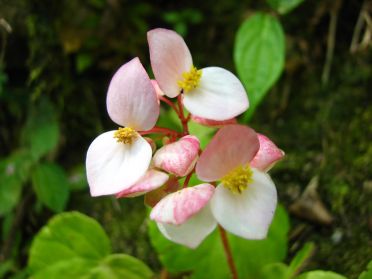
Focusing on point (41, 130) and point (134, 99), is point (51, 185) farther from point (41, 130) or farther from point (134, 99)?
point (134, 99)

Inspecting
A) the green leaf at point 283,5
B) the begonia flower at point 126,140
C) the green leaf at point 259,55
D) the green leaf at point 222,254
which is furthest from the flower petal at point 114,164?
the green leaf at point 283,5

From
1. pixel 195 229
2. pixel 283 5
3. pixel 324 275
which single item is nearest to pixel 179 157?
pixel 195 229

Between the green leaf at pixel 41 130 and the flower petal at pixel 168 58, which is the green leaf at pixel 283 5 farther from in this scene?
the green leaf at pixel 41 130

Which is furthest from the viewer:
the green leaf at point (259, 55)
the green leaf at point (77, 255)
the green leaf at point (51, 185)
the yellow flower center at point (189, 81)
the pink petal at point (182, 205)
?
the green leaf at point (51, 185)

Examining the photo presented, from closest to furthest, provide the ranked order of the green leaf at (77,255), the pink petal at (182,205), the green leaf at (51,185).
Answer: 1. the pink petal at (182,205)
2. the green leaf at (77,255)
3. the green leaf at (51,185)

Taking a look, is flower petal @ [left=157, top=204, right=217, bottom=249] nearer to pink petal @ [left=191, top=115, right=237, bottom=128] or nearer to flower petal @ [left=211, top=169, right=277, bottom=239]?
flower petal @ [left=211, top=169, right=277, bottom=239]

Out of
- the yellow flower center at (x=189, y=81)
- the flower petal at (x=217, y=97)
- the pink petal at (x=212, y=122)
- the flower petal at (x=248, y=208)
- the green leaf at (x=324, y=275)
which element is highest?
the yellow flower center at (x=189, y=81)
